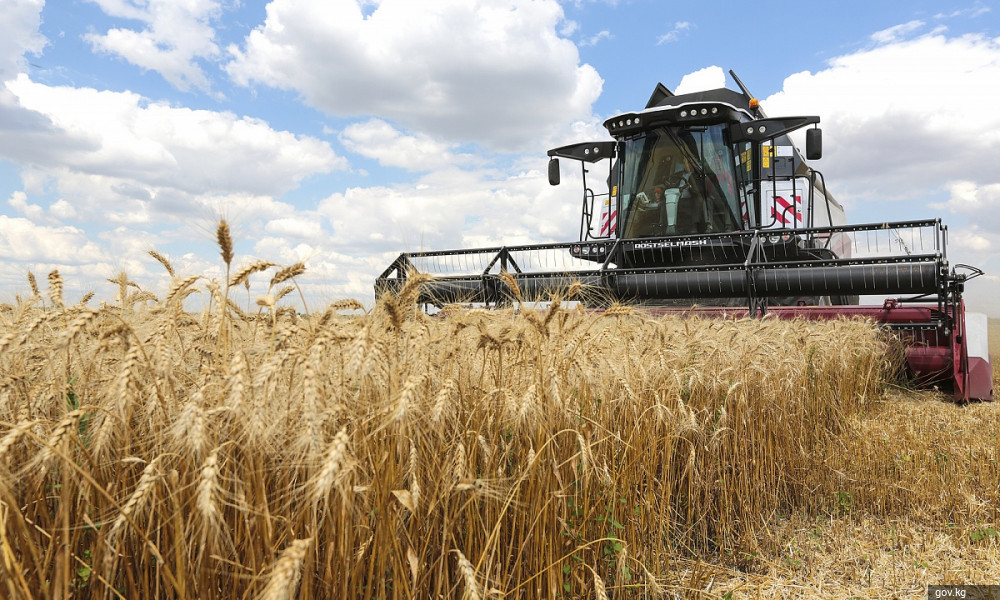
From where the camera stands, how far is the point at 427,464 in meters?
1.65

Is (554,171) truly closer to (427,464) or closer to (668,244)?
(668,244)

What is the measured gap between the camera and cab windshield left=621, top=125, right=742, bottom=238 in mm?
7754

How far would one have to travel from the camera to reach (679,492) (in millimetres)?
2715

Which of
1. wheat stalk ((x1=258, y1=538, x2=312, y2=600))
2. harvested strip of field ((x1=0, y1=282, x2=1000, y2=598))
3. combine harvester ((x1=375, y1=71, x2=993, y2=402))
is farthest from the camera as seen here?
combine harvester ((x1=375, y1=71, x2=993, y2=402))

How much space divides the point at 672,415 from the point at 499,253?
17.7 feet

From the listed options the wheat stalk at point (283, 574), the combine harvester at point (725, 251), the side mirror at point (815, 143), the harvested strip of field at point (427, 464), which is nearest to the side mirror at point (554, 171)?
the combine harvester at point (725, 251)

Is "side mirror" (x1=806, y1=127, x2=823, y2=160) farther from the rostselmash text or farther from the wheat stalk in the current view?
the wheat stalk

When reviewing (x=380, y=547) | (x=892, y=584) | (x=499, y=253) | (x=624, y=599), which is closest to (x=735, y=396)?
(x=892, y=584)

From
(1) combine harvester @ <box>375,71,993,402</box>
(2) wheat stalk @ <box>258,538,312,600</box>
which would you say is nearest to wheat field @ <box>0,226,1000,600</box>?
(2) wheat stalk @ <box>258,538,312,600</box>

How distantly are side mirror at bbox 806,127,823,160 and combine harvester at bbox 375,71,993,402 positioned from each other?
0.01 metres

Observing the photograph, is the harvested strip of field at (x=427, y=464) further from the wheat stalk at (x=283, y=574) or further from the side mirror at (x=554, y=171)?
the side mirror at (x=554, y=171)

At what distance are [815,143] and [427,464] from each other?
22.0 ft

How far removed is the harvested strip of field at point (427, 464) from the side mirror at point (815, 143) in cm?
366

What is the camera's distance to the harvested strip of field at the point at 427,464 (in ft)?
4.06
